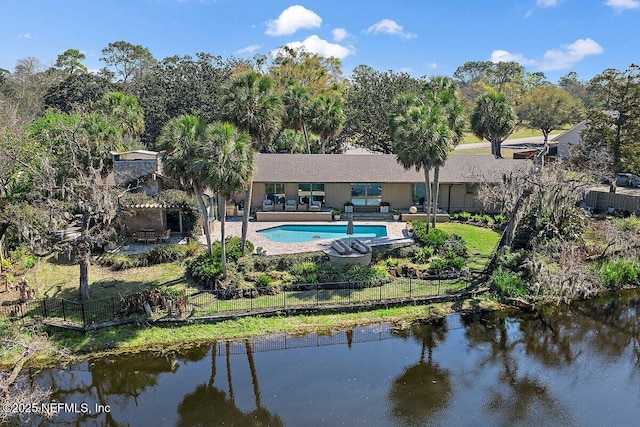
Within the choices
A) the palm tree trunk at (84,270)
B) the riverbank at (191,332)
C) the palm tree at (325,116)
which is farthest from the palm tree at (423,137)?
the palm tree trunk at (84,270)

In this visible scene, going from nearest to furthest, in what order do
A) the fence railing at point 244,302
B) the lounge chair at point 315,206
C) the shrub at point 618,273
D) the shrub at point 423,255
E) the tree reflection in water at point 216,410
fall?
the tree reflection in water at point 216,410, the fence railing at point 244,302, the shrub at point 618,273, the shrub at point 423,255, the lounge chair at point 315,206

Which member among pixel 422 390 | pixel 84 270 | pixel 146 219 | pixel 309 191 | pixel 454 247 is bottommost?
pixel 422 390

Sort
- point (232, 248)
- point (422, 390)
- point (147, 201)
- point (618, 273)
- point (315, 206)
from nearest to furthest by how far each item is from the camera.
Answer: point (422, 390) < point (618, 273) < point (232, 248) < point (147, 201) < point (315, 206)

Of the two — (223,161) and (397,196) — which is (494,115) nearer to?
(397,196)

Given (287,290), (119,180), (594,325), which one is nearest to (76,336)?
(287,290)

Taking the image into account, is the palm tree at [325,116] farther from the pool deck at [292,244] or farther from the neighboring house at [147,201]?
the neighboring house at [147,201]

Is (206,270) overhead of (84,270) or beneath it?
beneath

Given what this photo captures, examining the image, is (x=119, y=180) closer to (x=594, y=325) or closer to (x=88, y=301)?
(x=88, y=301)

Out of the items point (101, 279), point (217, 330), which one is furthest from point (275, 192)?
point (217, 330)
